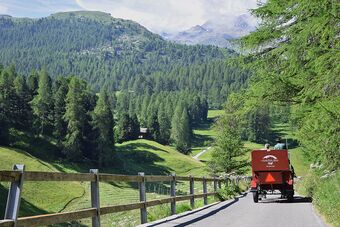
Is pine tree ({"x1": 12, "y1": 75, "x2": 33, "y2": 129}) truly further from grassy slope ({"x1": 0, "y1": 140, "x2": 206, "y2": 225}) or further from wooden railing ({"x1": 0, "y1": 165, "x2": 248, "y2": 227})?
wooden railing ({"x1": 0, "y1": 165, "x2": 248, "y2": 227})

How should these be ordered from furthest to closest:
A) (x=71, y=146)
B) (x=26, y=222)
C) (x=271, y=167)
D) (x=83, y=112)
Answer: (x=83, y=112), (x=71, y=146), (x=271, y=167), (x=26, y=222)

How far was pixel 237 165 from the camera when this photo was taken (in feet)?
173

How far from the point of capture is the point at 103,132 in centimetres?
11075

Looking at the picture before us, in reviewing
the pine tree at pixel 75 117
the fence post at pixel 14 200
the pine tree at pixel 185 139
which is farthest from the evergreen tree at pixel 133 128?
the fence post at pixel 14 200

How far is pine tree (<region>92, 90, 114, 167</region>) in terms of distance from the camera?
355ft

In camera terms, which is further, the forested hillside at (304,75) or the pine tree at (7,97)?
the pine tree at (7,97)

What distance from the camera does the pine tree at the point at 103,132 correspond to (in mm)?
108250

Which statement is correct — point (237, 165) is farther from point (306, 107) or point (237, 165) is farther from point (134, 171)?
point (134, 171)

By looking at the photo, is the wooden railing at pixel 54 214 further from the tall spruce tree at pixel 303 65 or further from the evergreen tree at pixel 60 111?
the evergreen tree at pixel 60 111

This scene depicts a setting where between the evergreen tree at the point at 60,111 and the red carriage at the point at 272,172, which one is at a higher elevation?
the evergreen tree at the point at 60,111

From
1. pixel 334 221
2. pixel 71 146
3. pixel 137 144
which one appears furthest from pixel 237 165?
pixel 137 144

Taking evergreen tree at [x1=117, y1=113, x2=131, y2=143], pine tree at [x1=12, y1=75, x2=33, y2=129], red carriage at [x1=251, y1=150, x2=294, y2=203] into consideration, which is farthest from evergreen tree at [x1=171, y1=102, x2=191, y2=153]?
red carriage at [x1=251, y1=150, x2=294, y2=203]

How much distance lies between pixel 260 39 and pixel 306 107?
4.15 meters

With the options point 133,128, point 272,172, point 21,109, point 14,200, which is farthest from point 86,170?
point 14,200
